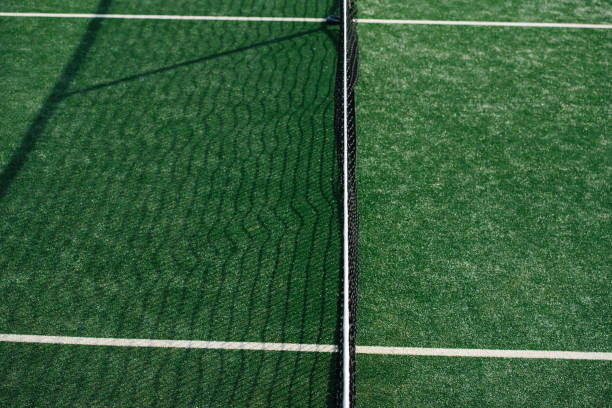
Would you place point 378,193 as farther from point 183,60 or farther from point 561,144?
point 183,60

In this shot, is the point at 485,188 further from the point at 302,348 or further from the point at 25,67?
the point at 25,67

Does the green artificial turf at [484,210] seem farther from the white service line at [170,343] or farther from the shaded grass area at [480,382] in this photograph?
the white service line at [170,343]

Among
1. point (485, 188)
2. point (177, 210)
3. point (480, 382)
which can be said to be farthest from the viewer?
point (485, 188)

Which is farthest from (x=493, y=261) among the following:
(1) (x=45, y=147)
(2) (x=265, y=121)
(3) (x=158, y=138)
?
(1) (x=45, y=147)

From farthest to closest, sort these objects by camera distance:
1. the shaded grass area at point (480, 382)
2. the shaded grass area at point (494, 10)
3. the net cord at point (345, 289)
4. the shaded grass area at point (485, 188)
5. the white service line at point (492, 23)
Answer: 1. the shaded grass area at point (494, 10)
2. the white service line at point (492, 23)
3. the shaded grass area at point (485, 188)
4. the shaded grass area at point (480, 382)
5. the net cord at point (345, 289)

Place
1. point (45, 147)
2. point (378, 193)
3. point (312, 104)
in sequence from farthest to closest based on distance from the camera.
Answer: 1. point (312, 104)
2. point (45, 147)
3. point (378, 193)

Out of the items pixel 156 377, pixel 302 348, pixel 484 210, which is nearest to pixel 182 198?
pixel 156 377

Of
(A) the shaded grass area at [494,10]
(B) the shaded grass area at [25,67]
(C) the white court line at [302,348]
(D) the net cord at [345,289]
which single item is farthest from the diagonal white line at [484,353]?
(A) the shaded grass area at [494,10]
